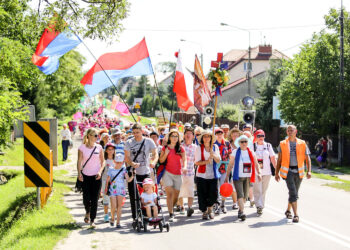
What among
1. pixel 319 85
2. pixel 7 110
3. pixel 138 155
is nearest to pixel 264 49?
pixel 319 85

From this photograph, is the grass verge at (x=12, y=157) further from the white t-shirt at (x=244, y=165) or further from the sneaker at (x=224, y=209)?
the white t-shirt at (x=244, y=165)

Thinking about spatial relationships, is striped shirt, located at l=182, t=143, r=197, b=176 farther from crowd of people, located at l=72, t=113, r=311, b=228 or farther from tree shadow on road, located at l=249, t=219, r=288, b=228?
tree shadow on road, located at l=249, t=219, r=288, b=228

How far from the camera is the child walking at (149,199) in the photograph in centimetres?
897

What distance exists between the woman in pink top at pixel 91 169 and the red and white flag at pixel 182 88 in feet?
15.1

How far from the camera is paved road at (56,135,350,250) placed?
25.4ft

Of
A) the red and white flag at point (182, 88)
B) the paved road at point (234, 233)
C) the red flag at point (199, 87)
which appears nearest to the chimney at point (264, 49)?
the red flag at point (199, 87)

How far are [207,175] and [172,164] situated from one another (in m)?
0.76

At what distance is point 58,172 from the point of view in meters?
19.3

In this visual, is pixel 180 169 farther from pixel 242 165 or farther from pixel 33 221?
pixel 33 221

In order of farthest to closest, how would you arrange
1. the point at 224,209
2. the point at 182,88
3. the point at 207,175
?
the point at 182,88 < the point at 224,209 < the point at 207,175

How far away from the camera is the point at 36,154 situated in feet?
33.7

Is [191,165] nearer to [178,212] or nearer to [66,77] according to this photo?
[178,212]

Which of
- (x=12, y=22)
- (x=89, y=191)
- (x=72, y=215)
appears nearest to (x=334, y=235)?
(x=89, y=191)

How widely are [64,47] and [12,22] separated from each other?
470cm
